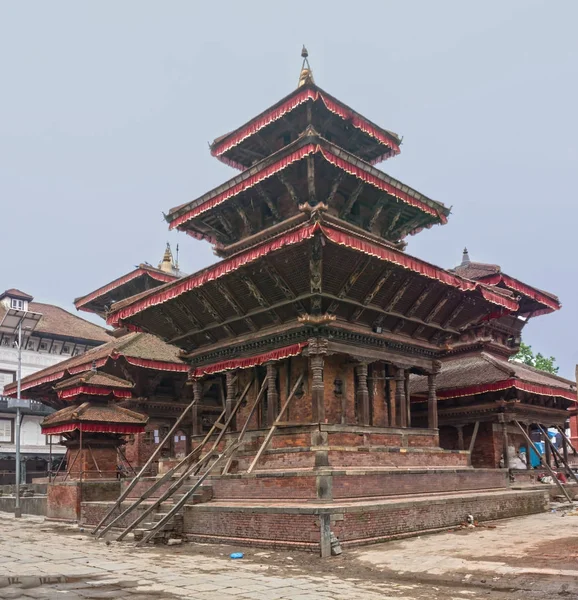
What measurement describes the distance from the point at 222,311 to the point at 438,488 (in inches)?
304

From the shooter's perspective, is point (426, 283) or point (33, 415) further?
point (33, 415)

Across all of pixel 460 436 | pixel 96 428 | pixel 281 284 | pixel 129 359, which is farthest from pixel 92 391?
pixel 460 436

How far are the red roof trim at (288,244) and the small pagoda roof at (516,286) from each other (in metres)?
7.55

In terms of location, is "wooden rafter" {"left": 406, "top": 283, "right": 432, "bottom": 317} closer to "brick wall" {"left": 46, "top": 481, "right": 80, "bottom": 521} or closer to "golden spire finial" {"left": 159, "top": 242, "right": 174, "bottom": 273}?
"brick wall" {"left": 46, "top": 481, "right": 80, "bottom": 521}

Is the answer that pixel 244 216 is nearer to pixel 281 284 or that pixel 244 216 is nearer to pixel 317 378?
pixel 281 284

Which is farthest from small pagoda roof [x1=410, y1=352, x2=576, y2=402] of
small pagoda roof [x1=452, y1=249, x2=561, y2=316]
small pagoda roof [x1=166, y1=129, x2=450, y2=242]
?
small pagoda roof [x1=166, y1=129, x2=450, y2=242]

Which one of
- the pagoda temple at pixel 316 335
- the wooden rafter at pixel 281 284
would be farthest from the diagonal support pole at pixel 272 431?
the wooden rafter at pixel 281 284

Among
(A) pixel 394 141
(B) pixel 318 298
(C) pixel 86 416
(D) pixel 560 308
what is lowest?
(C) pixel 86 416

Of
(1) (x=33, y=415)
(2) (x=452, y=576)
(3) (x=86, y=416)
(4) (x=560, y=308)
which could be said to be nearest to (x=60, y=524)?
(3) (x=86, y=416)

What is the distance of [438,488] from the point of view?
1703cm

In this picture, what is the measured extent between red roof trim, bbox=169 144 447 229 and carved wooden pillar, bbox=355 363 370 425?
5195 mm

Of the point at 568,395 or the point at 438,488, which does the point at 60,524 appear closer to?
the point at 438,488

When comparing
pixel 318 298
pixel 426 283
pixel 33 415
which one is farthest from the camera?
pixel 33 415

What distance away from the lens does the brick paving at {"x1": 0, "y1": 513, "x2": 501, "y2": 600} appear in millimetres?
8906
